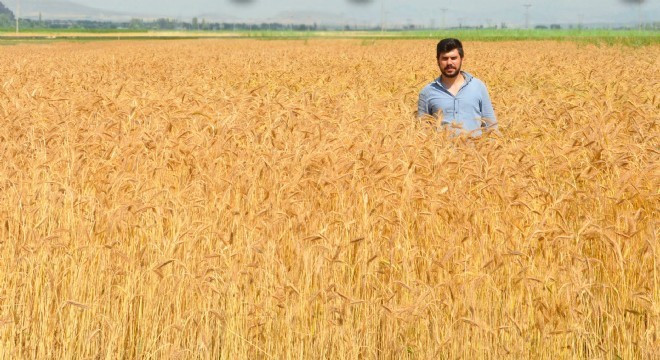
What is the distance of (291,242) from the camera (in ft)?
13.5

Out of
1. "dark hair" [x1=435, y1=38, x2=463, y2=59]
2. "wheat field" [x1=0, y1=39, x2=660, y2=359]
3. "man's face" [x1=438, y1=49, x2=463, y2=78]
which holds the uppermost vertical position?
"dark hair" [x1=435, y1=38, x2=463, y2=59]

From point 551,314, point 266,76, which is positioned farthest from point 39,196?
point 266,76

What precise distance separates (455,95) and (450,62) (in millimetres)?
327

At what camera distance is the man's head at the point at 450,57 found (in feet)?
23.8

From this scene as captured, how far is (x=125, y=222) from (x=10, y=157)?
75.0 inches

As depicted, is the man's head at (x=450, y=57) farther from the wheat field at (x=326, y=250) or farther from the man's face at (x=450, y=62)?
the wheat field at (x=326, y=250)

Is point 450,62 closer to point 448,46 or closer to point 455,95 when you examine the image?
point 448,46

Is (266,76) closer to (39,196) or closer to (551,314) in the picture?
(39,196)

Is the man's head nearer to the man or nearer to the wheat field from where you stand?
the man

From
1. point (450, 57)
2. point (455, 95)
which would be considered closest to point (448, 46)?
point (450, 57)

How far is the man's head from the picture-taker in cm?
725

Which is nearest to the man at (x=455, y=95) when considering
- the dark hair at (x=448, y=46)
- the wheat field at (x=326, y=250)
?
the dark hair at (x=448, y=46)

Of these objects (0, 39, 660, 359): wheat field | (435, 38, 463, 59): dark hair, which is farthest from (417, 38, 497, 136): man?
(0, 39, 660, 359): wheat field

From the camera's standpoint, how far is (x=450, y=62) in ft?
24.0
